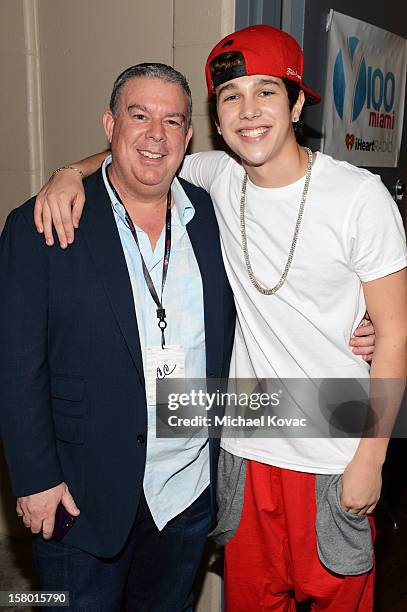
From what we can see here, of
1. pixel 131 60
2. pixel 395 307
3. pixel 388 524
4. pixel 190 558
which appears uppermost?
pixel 131 60

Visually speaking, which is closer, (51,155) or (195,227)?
(195,227)

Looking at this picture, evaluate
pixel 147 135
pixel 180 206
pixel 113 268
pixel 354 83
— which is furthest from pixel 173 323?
pixel 354 83

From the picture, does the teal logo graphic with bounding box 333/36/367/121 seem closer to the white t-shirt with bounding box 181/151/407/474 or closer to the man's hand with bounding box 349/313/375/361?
the white t-shirt with bounding box 181/151/407/474

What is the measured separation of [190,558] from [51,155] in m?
1.59

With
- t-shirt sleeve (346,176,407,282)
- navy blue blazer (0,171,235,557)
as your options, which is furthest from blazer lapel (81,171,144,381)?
t-shirt sleeve (346,176,407,282)

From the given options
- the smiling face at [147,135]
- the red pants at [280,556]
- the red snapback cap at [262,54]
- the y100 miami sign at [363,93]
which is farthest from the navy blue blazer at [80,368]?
the y100 miami sign at [363,93]

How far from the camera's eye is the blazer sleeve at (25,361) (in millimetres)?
1570

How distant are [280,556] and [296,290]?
0.75 metres

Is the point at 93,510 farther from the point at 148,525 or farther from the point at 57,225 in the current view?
the point at 57,225

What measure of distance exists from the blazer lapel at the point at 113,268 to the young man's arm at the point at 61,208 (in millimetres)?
34

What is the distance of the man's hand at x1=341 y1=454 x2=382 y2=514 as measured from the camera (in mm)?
1657

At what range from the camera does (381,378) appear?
162 centimetres

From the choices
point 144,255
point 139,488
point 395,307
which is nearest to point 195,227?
point 144,255

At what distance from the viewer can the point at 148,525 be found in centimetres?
183
